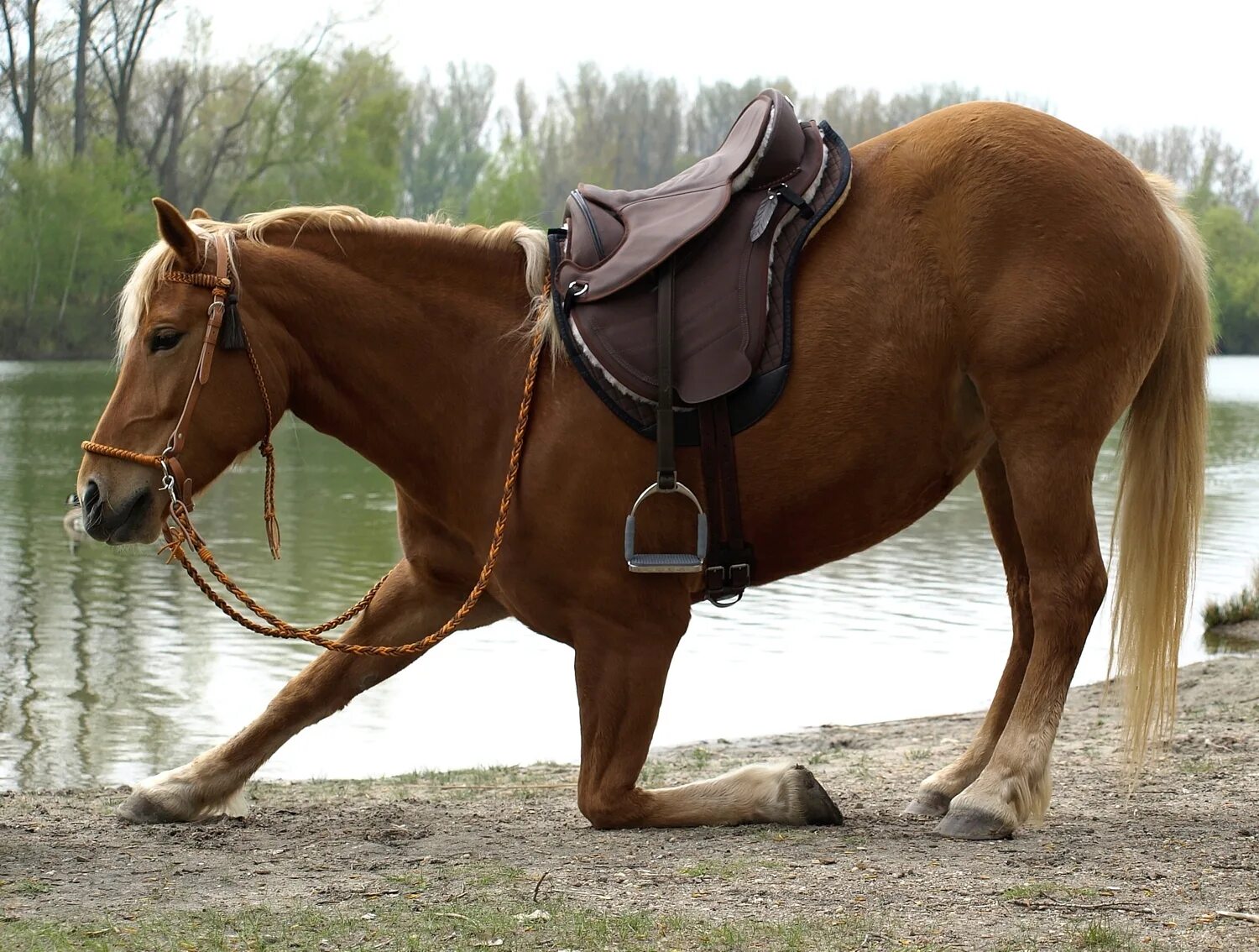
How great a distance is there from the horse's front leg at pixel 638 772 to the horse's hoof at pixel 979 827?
44 centimetres

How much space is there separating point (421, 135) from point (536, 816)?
69526 mm

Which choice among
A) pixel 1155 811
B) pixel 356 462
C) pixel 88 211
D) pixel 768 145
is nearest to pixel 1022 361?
pixel 768 145

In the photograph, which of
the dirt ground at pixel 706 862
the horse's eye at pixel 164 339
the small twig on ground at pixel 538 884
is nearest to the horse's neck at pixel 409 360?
the horse's eye at pixel 164 339

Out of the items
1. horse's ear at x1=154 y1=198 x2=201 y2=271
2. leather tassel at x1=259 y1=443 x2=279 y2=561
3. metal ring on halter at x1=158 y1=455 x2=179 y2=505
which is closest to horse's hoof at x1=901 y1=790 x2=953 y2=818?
leather tassel at x1=259 y1=443 x2=279 y2=561

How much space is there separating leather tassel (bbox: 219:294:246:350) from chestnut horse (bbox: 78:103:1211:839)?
40 millimetres

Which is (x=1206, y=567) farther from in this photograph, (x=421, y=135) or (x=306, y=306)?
(x=421, y=135)

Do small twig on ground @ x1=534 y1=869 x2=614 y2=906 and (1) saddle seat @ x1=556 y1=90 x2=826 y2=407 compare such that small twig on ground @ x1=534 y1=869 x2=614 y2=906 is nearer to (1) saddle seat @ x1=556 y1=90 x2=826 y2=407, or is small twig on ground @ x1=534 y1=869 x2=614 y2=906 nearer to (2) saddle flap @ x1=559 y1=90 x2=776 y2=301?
(1) saddle seat @ x1=556 y1=90 x2=826 y2=407

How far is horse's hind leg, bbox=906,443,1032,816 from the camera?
4.47 metres

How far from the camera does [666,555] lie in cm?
401

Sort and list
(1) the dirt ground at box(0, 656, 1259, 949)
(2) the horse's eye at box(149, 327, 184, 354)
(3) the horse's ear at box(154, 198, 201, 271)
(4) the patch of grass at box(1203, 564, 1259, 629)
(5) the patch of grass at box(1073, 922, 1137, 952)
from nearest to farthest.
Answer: (5) the patch of grass at box(1073, 922, 1137, 952), (1) the dirt ground at box(0, 656, 1259, 949), (3) the horse's ear at box(154, 198, 201, 271), (2) the horse's eye at box(149, 327, 184, 354), (4) the patch of grass at box(1203, 564, 1259, 629)

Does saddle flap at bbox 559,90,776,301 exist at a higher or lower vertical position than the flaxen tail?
higher

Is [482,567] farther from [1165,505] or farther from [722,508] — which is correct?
[1165,505]

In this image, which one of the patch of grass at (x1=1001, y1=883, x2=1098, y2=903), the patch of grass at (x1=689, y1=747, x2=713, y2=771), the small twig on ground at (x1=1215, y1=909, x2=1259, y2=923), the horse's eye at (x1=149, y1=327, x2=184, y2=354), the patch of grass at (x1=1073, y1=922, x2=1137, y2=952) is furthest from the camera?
the patch of grass at (x1=689, y1=747, x2=713, y2=771)

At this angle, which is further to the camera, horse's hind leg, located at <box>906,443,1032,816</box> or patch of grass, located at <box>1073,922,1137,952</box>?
horse's hind leg, located at <box>906,443,1032,816</box>
